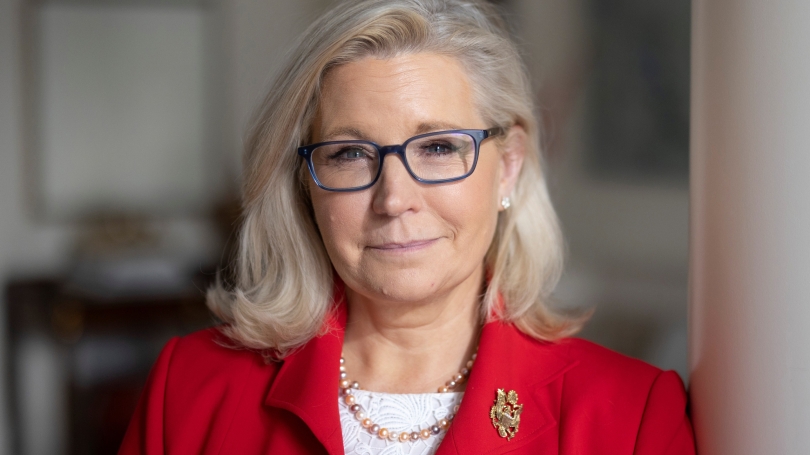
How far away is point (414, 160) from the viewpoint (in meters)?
1.52

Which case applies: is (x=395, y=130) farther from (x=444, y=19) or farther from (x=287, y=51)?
(x=287, y=51)

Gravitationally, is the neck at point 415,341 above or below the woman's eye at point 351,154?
below

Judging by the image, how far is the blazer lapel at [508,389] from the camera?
1.50 m

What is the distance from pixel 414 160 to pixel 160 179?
3.35m

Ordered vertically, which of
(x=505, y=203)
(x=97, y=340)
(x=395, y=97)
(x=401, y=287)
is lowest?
(x=97, y=340)

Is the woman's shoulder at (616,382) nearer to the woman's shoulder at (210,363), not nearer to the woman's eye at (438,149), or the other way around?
the woman's eye at (438,149)

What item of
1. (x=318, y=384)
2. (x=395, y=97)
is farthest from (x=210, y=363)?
(x=395, y=97)

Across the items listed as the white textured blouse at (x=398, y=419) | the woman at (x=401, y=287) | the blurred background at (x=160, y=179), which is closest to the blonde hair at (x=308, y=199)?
the woman at (x=401, y=287)

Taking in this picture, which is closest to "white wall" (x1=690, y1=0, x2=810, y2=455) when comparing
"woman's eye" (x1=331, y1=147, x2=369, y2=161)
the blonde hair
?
the blonde hair

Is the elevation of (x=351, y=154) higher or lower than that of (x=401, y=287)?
higher

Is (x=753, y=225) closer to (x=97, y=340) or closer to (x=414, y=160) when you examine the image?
(x=414, y=160)

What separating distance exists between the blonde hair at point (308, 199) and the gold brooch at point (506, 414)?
0.67ft

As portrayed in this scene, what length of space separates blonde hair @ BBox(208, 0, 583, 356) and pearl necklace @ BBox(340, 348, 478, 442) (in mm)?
133

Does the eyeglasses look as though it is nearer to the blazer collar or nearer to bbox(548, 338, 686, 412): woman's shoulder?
the blazer collar
